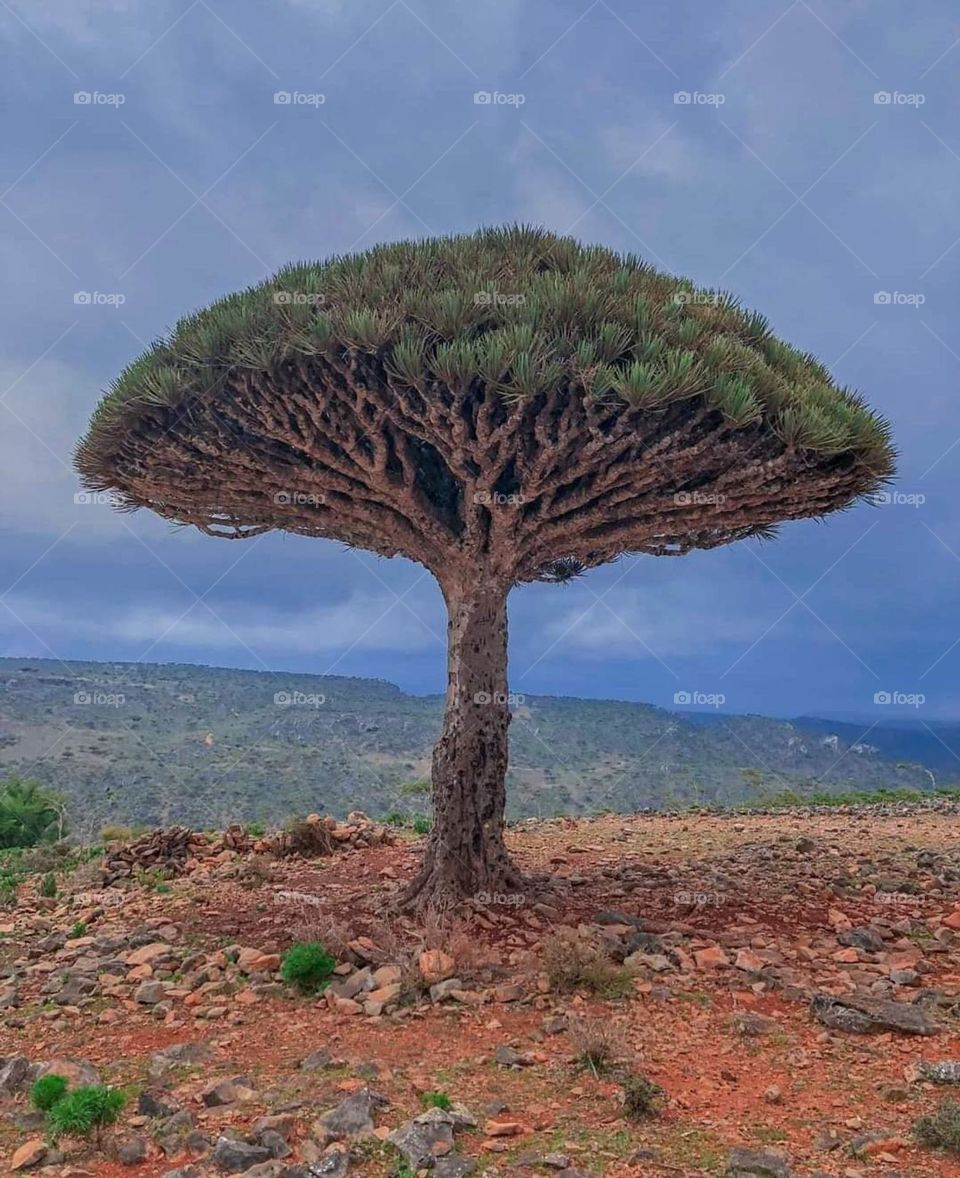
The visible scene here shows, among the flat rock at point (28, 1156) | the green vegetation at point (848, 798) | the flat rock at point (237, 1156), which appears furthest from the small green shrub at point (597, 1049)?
the green vegetation at point (848, 798)

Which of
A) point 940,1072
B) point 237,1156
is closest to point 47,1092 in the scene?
point 237,1156

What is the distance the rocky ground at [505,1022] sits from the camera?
14.0 ft

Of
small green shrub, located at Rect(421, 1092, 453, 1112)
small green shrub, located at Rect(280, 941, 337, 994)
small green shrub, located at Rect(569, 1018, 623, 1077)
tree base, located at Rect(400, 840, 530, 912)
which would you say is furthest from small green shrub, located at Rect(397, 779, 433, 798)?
small green shrub, located at Rect(421, 1092, 453, 1112)

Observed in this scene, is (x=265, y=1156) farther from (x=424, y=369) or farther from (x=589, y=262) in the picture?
(x=589, y=262)

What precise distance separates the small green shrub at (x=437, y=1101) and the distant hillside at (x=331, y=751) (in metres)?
13.3

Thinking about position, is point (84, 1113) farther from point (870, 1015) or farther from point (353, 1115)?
point (870, 1015)

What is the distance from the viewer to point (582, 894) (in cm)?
894

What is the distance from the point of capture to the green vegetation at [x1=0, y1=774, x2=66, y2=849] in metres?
15.7

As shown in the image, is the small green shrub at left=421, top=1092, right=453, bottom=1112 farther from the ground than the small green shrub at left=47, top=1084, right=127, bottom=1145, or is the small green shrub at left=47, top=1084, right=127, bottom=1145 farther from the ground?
the small green shrub at left=421, top=1092, right=453, bottom=1112

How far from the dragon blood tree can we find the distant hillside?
9.74 m

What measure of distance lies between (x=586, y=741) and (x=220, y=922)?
2358cm

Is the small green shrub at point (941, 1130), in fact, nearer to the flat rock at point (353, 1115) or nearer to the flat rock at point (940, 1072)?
the flat rock at point (940, 1072)

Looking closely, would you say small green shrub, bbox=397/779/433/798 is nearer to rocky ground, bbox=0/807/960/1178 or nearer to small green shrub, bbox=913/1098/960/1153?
rocky ground, bbox=0/807/960/1178

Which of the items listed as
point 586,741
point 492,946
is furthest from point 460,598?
point 586,741
